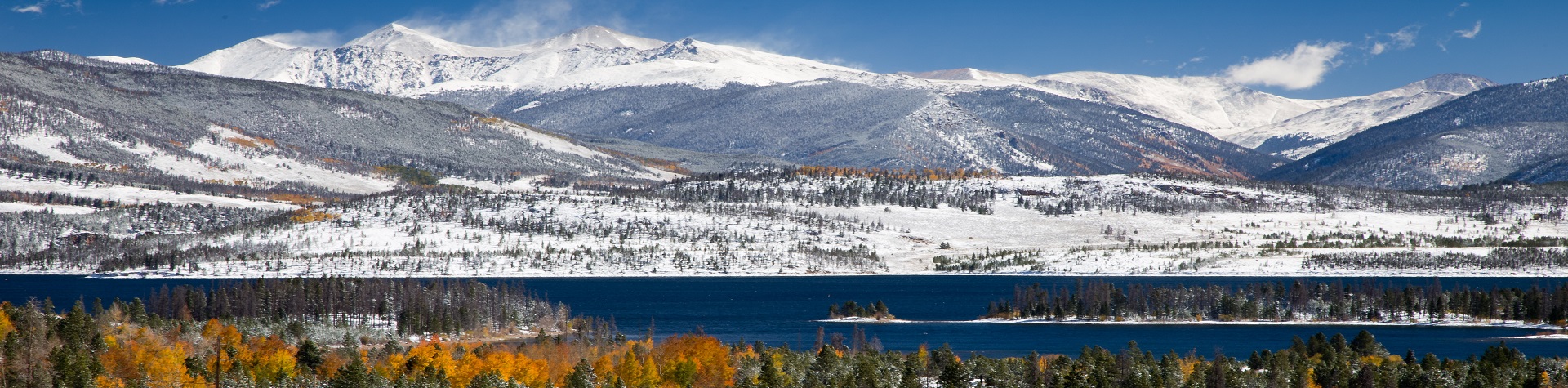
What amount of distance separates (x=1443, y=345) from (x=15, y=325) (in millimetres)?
164369

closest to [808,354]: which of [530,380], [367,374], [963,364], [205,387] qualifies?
A: [963,364]

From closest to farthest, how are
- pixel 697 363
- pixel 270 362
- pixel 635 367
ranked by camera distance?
pixel 635 367 < pixel 270 362 < pixel 697 363

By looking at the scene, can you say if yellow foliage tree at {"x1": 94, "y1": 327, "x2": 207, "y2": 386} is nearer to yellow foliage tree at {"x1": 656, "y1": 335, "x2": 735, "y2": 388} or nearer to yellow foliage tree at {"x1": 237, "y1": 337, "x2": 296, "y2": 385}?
yellow foliage tree at {"x1": 237, "y1": 337, "x2": 296, "y2": 385}

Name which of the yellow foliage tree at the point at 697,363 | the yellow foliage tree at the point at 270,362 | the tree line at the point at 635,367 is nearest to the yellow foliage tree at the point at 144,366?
the tree line at the point at 635,367

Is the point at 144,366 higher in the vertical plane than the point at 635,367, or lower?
lower

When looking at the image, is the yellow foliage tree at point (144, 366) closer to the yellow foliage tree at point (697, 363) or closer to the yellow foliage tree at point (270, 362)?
the yellow foliage tree at point (270, 362)

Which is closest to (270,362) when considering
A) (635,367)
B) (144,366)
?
(144,366)

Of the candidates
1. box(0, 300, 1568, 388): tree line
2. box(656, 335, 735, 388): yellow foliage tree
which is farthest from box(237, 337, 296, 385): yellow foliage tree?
box(656, 335, 735, 388): yellow foliage tree

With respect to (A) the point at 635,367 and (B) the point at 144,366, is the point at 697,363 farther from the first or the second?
(B) the point at 144,366

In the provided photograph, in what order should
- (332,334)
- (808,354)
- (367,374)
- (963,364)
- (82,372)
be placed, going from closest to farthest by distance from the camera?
(82,372), (367,374), (963,364), (808,354), (332,334)

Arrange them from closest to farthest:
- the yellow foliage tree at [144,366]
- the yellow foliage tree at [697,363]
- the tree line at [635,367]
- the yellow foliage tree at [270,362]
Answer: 1. the yellow foliage tree at [144,366]
2. the tree line at [635,367]
3. the yellow foliage tree at [270,362]
4. the yellow foliage tree at [697,363]

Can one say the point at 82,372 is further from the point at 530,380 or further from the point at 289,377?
the point at 530,380

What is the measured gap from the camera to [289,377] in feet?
424

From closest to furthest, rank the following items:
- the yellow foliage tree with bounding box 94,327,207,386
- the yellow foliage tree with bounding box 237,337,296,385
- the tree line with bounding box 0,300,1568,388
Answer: the yellow foliage tree with bounding box 94,327,207,386 → the tree line with bounding box 0,300,1568,388 → the yellow foliage tree with bounding box 237,337,296,385
